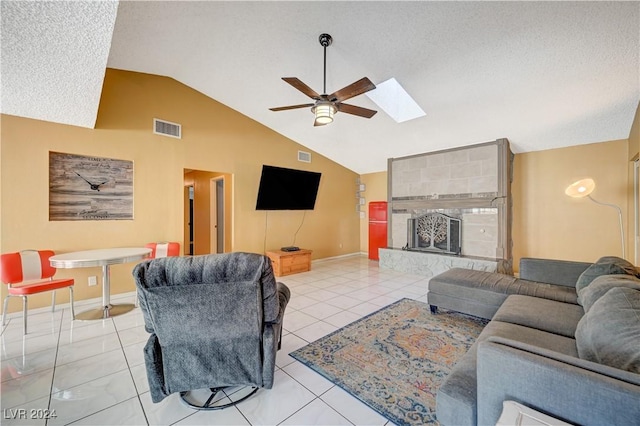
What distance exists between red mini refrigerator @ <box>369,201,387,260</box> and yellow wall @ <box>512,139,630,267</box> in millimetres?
2652

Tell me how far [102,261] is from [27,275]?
3.21ft

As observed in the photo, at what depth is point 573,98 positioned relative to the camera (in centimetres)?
336

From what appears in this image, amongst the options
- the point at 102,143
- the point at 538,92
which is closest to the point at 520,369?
the point at 538,92

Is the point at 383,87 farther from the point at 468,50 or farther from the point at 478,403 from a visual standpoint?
the point at 478,403

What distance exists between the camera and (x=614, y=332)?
1.25 metres

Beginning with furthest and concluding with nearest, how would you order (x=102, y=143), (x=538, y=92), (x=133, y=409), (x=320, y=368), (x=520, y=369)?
1. (x=102, y=143)
2. (x=538, y=92)
3. (x=320, y=368)
4. (x=133, y=409)
5. (x=520, y=369)

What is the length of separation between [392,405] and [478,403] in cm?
69

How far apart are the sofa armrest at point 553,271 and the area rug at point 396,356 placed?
0.86 metres

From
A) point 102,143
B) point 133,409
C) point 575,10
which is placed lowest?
point 133,409

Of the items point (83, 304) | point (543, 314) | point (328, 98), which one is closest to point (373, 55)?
point (328, 98)

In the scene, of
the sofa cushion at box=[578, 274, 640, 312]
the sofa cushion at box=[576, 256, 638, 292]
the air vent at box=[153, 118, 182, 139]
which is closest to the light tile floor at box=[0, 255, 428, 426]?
the sofa cushion at box=[578, 274, 640, 312]

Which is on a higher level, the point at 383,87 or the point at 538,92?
the point at 383,87

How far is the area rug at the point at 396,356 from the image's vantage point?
1.78m

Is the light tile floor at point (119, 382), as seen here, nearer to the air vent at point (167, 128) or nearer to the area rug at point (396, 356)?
the area rug at point (396, 356)
